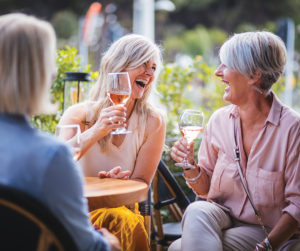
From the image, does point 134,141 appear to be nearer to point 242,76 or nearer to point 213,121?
point 213,121

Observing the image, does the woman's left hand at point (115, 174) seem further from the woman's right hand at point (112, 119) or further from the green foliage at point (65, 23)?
the green foliage at point (65, 23)

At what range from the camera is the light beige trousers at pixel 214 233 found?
200cm

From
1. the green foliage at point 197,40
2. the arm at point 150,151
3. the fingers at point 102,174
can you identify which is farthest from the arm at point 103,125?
the green foliage at point 197,40

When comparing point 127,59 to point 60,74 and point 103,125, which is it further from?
point 60,74

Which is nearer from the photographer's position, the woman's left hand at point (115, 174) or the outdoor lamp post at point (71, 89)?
the woman's left hand at point (115, 174)

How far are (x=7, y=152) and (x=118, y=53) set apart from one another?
1640 millimetres

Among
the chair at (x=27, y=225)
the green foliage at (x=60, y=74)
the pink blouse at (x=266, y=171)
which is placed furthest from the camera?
the green foliage at (x=60, y=74)

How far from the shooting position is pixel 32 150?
124 centimetres

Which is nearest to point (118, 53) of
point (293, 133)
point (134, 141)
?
point (134, 141)

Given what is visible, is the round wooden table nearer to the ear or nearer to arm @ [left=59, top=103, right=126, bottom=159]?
arm @ [left=59, top=103, right=126, bottom=159]

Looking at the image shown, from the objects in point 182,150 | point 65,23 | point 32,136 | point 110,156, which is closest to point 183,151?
point 182,150

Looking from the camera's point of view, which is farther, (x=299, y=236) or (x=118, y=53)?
(x=118, y=53)

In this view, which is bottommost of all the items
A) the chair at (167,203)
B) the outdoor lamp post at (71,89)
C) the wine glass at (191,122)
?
the chair at (167,203)

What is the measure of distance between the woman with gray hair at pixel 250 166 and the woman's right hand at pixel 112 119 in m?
0.33
